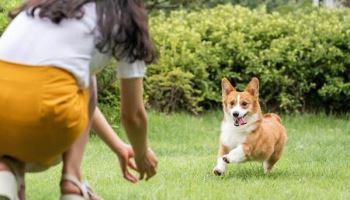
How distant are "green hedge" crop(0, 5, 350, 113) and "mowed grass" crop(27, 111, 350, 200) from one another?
0.71 m

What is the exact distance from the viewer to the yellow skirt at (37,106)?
3174mm

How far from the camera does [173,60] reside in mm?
10852

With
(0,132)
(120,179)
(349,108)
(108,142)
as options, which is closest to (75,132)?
(0,132)

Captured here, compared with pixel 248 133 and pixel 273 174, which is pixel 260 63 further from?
pixel 273 174

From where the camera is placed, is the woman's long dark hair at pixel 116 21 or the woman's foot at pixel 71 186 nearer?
the woman's long dark hair at pixel 116 21

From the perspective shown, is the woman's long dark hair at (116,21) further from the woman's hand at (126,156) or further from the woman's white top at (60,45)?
the woman's hand at (126,156)

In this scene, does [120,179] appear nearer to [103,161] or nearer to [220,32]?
[103,161]

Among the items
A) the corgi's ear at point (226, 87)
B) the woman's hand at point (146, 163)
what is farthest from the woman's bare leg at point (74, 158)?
the corgi's ear at point (226, 87)

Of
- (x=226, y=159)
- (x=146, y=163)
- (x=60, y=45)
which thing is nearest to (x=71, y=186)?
(x=146, y=163)

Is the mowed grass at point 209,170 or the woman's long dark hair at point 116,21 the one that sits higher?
the woman's long dark hair at point 116,21

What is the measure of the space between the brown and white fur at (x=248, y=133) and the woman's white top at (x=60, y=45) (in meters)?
3.07

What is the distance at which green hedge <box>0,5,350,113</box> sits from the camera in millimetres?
10875

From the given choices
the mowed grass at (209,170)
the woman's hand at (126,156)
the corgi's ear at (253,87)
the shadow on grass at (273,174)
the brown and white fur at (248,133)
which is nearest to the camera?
the woman's hand at (126,156)

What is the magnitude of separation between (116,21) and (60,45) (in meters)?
0.23
